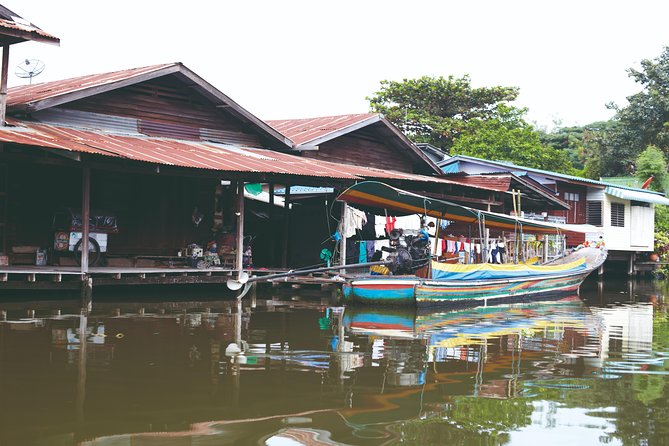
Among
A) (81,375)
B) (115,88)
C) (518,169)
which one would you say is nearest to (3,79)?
(115,88)

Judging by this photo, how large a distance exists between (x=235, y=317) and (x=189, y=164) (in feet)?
9.64

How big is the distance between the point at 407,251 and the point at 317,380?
767 cm

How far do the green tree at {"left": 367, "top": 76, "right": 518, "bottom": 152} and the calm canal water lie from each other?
23.5 meters

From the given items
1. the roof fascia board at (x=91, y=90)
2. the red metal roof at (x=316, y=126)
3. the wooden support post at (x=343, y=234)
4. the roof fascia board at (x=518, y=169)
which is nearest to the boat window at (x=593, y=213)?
the roof fascia board at (x=518, y=169)

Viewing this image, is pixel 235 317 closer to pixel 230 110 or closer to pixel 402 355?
pixel 402 355

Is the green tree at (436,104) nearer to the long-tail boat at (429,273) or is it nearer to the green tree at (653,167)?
the green tree at (653,167)

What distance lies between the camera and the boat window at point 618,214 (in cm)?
2934

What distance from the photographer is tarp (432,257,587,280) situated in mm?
15125

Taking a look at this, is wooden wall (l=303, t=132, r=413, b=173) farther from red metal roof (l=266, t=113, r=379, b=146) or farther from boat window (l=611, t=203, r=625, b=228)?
boat window (l=611, t=203, r=625, b=228)

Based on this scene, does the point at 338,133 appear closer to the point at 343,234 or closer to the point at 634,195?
the point at 343,234

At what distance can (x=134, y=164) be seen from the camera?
45.8ft

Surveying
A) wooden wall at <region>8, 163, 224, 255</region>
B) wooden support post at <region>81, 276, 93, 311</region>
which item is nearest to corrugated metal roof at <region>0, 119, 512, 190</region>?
wooden wall at <region>8, 163, 224, 255</region>

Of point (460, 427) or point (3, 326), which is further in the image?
point (3, 326)

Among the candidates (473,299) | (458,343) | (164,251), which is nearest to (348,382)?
(458,343)
